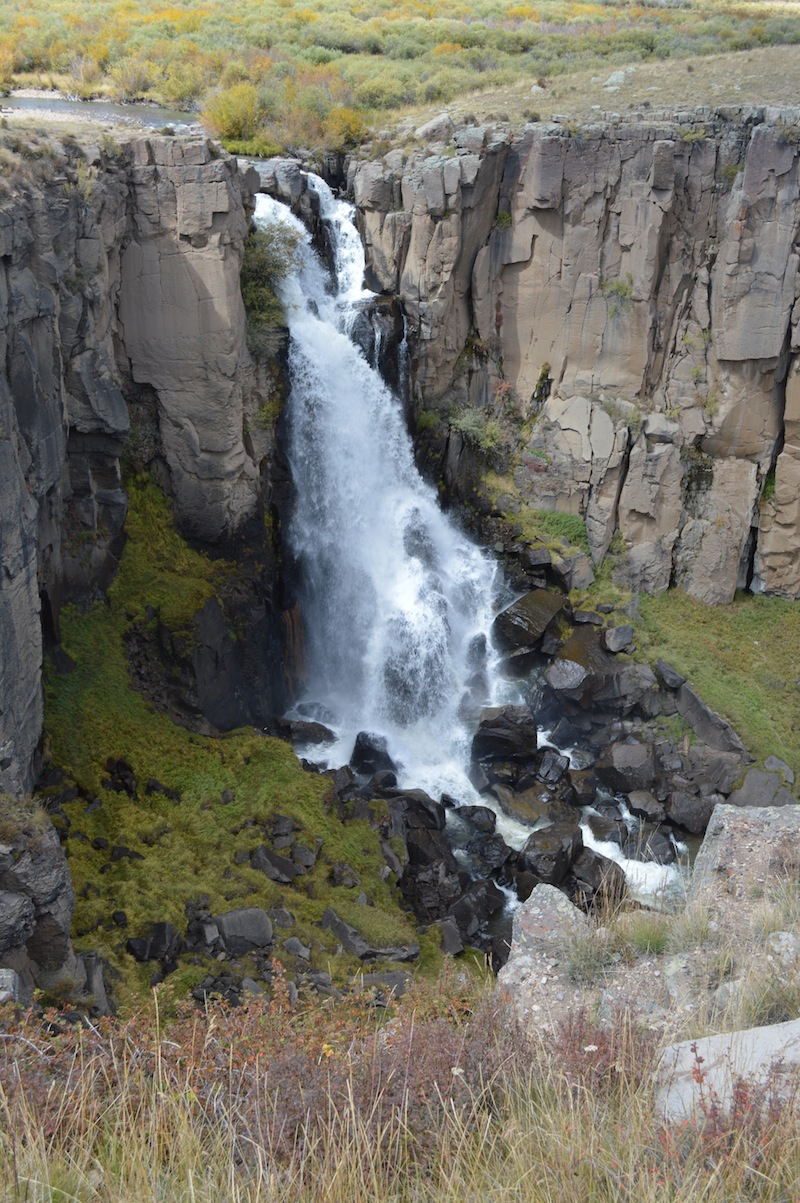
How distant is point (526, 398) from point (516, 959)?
18504 mm

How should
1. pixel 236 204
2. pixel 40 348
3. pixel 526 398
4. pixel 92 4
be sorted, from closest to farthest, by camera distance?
1. pixel 40 348
2. pixel 236 204
3. pixel 526 398
4. pixel 92 4

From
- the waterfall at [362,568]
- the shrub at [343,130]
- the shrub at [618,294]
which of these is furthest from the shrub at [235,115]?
the shrub at [618,294]

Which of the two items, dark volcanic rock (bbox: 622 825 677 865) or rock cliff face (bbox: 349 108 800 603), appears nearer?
dark volcanic rock (bbox: 622 825 677 865)

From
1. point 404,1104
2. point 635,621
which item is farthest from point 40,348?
point 635,621

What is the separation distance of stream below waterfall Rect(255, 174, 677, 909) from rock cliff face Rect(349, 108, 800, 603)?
7.18ft

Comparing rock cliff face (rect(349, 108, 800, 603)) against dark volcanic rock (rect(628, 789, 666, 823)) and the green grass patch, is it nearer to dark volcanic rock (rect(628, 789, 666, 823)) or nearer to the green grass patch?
the green grass patch

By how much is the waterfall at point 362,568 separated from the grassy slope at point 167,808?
3624 mm

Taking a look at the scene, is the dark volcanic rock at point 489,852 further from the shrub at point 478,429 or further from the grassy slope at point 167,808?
the shrub at point 478,429

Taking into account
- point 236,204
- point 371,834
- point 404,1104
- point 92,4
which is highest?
point 92,4

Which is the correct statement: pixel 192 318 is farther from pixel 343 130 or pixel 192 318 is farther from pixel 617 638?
pixel 617 638

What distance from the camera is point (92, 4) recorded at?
113 ft

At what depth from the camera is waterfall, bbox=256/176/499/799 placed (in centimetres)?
2089

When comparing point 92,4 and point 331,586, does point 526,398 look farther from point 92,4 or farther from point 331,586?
point 92,4

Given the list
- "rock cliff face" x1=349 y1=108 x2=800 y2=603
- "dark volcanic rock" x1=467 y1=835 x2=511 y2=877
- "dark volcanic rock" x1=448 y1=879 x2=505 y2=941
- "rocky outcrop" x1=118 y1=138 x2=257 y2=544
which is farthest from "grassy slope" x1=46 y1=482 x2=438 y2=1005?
"rock cliff face" x1=349 y1=108 x2=800 y2=603
